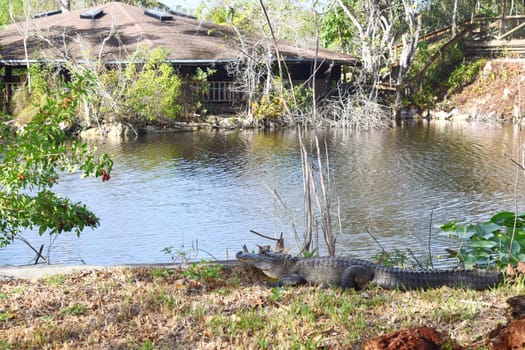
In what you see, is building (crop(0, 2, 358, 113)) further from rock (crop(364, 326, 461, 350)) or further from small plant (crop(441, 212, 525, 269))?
rock (crop(364, 326, 461, 350))

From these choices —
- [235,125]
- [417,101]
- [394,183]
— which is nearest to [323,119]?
[235,125]

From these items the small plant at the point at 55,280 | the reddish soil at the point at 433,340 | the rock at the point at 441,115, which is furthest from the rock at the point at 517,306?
the rock at the point at 441,115

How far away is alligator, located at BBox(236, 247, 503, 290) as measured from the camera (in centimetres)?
552

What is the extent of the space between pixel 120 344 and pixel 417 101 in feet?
101

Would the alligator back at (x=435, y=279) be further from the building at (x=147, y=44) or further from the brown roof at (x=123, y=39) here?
the brown roof at (x=123, y=39)

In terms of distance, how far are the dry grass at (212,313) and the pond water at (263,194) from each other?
6.41ft

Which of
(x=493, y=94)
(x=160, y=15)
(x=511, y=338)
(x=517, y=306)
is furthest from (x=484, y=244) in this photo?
(x=160, y=15)

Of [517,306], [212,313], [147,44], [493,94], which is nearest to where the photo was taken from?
[517,306]

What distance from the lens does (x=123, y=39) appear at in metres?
29.6

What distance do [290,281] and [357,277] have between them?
574 mm

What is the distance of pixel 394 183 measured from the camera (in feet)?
50.3

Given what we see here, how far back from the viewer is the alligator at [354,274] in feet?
18.1

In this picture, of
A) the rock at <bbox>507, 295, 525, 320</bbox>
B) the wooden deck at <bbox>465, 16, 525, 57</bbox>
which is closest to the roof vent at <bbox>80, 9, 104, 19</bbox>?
the wooden deck at <bbox>465, 16, 525, 57</bbox>

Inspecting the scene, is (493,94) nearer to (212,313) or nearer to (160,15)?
(160,15)
